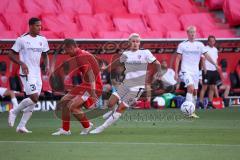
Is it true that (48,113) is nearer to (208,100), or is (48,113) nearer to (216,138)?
(208,100)

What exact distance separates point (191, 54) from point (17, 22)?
6.60 m

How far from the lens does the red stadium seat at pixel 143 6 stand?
2683 cm

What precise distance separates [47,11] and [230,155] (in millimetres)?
15325

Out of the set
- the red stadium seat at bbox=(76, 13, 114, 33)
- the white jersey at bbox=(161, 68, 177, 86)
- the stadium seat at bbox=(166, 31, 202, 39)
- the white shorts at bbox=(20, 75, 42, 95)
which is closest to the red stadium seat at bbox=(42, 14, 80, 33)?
the red stadium seat at bbox=(76, 13, 114, 33)

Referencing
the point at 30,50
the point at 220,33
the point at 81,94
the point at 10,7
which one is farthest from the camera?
the point at 220,33

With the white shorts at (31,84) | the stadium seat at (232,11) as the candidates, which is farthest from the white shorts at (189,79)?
the stadium seat at (232,11)

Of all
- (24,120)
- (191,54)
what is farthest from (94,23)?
(24,120)

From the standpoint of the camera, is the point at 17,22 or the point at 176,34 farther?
the point at 176,34

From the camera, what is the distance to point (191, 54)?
20.6 metres

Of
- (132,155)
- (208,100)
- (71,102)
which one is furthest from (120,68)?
(132,155)

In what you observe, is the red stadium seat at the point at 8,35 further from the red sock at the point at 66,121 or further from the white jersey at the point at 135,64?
the red sock at the point at 66,121

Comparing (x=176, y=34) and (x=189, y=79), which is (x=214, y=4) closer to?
(x=176, y=34)

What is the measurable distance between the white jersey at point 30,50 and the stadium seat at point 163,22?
1016cm

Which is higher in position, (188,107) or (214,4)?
(214,4)
